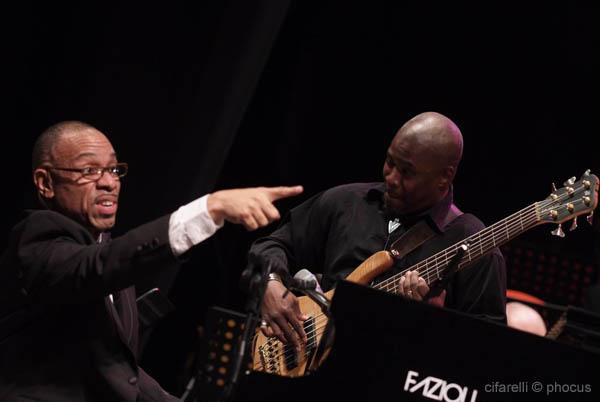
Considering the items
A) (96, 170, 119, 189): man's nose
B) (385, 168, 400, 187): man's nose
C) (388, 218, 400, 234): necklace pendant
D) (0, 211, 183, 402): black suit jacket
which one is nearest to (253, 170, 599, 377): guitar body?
(388, 218, 400, 234): necklace pendant

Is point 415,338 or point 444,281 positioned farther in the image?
point 444,281

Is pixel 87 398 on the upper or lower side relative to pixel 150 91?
lower

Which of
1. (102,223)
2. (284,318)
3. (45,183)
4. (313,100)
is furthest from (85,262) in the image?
(313,100)

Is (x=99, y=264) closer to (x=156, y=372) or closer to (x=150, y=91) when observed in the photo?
(x=150, y=91)

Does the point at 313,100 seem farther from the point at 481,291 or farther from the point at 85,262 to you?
the point at 85,262

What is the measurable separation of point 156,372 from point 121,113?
200cm

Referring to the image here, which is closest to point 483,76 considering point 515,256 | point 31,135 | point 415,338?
point 515,256

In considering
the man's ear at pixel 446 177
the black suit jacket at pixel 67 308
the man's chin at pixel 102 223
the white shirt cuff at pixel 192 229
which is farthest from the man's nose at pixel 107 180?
the man's ear at pixel 446 177

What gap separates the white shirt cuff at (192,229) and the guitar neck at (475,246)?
134 centimetres

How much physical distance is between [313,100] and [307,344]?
2.93 metres

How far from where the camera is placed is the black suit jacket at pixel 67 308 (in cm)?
260

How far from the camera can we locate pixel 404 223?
394 cm

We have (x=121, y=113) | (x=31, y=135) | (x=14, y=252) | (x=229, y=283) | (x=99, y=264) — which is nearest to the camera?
(x=99, y=264)

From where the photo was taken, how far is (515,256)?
19.2ft
